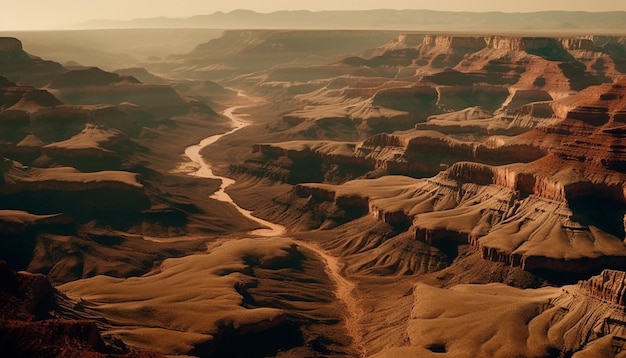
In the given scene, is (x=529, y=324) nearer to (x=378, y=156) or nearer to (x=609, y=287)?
(x=609, y=287)

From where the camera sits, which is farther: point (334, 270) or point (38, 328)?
point (334, 270)

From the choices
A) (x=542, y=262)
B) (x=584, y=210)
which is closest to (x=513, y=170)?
(x=584, y=210)

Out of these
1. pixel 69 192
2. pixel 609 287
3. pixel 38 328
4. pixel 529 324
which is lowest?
pixel 69 192

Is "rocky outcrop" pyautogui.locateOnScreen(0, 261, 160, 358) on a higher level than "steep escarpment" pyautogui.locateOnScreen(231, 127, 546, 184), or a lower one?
higher

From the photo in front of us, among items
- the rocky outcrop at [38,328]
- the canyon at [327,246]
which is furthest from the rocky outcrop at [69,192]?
the rocky outcrop at [38,328]

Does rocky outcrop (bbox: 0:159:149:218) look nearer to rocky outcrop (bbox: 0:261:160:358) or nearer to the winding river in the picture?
the winding river

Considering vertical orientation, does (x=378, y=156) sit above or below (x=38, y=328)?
below

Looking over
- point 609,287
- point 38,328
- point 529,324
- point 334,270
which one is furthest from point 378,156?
point 38,328

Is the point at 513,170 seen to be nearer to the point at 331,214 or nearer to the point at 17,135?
the point at 331,214

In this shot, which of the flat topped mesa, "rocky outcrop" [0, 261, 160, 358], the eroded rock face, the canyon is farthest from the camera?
the canyon

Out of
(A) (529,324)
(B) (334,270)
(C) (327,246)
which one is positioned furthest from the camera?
(C) (327,246)

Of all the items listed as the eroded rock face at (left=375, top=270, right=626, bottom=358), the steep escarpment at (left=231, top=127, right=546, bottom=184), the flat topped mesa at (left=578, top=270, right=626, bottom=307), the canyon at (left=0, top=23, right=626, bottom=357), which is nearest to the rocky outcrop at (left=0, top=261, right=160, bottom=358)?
the canyon at (left=0, top=23, right=626, bottom=357)

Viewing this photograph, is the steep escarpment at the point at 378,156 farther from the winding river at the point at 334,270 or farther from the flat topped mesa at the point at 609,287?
the flat topped mesa at the point at 609,287
